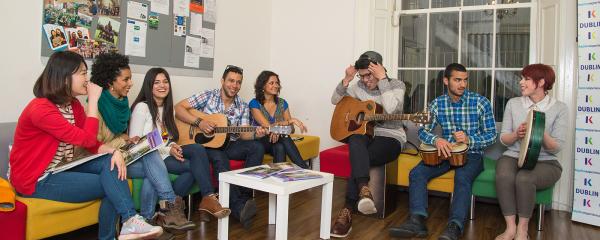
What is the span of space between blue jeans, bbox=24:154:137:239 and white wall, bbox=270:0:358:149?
277 cm

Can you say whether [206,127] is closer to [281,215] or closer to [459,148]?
[281,215]

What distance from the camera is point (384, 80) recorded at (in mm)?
3365

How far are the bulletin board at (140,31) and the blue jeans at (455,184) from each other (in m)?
2.24

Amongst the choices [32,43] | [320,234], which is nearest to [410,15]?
[320,234]

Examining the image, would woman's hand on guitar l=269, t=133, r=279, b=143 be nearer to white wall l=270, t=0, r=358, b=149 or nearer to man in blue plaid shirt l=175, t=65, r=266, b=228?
man in blue plaid shirt l=175, t=65, r=266, b=228

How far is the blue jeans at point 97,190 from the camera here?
225cm

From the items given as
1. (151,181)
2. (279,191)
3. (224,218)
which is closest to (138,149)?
(151,181)

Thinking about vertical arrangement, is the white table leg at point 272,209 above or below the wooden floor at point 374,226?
above

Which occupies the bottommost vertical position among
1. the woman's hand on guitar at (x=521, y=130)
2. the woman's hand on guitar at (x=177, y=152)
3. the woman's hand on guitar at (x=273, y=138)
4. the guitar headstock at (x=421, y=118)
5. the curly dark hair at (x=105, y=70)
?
the woman's hand on guitar at (x=177, y=152)

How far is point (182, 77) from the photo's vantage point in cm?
399

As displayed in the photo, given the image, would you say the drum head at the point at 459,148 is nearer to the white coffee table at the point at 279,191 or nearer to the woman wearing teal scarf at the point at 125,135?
the white coffee table at the point at 279,191

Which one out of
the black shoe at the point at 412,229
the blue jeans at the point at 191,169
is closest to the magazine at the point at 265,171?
the blue jeans at the point at 191,169

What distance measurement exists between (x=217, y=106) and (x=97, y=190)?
131cm

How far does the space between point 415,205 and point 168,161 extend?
5.41 feet
